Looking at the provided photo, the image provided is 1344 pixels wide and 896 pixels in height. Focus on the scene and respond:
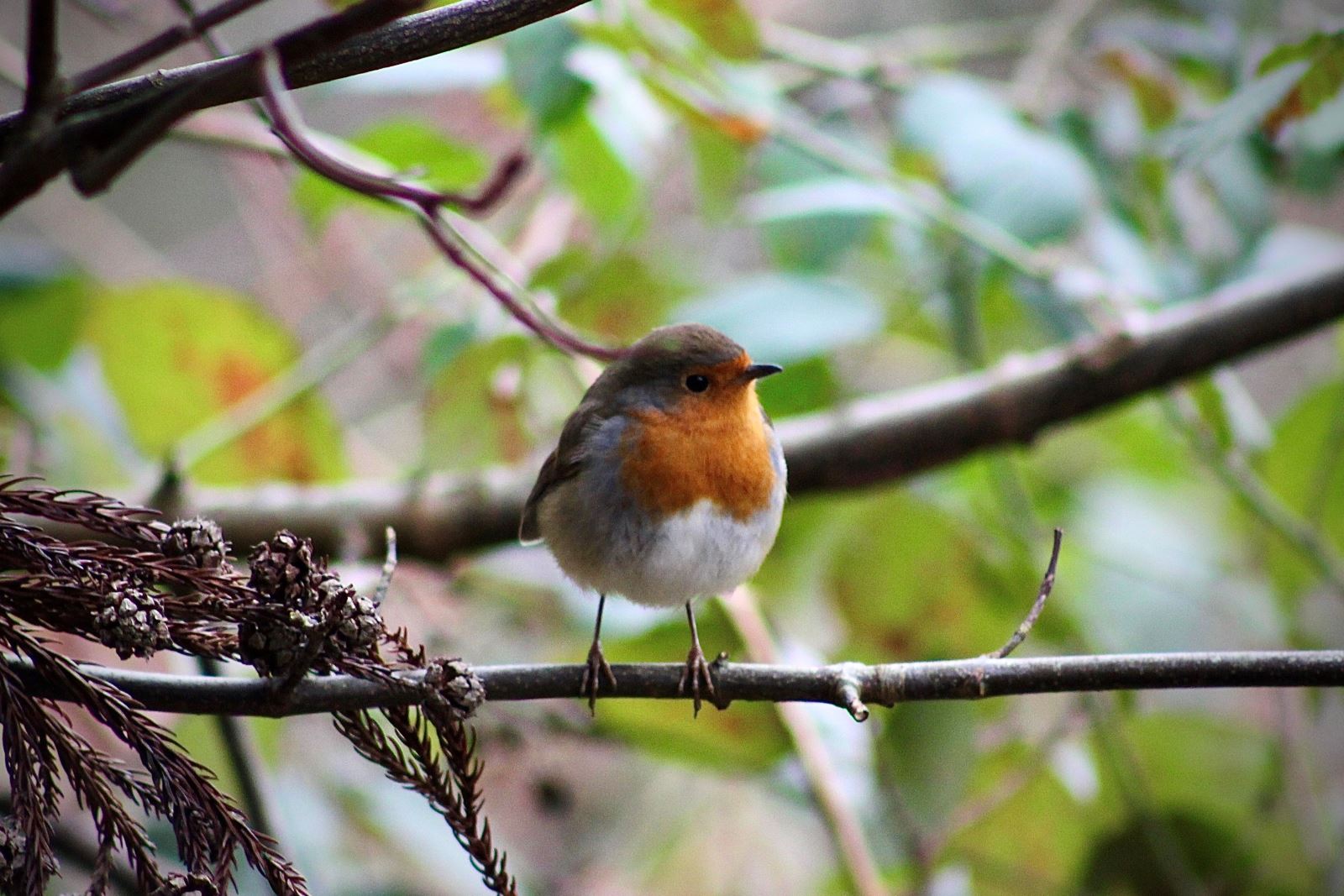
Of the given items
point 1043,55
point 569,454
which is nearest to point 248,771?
point 569,454

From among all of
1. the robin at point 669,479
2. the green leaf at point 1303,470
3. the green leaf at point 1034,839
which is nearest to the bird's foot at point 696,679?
the robin at point 669,479

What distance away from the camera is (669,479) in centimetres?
235

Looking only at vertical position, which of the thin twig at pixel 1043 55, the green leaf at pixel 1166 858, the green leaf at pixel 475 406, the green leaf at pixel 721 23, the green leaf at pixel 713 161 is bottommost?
the green leaf at pixel 1166 858

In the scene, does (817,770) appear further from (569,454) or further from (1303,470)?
(1303,470)

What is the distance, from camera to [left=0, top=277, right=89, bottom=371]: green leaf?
3.39 meters

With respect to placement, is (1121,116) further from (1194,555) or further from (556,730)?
(556,730)

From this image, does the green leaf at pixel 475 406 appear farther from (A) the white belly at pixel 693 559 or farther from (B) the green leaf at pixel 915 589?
(B) the green leaf at pixel 915 589

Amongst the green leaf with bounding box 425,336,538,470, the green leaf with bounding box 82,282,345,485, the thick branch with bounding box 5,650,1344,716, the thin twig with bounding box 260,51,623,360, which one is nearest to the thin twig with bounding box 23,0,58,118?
the thin twig with bounding box 260,51,623,360

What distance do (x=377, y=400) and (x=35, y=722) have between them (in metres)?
4.73

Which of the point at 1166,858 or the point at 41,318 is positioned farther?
the point at 41,318

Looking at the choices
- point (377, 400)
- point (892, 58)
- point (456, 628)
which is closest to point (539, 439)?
point (456, 628)

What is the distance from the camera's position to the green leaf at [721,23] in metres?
2.85

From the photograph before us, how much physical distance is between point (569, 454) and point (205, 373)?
1.48 m

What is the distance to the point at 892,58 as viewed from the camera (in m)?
3.13
